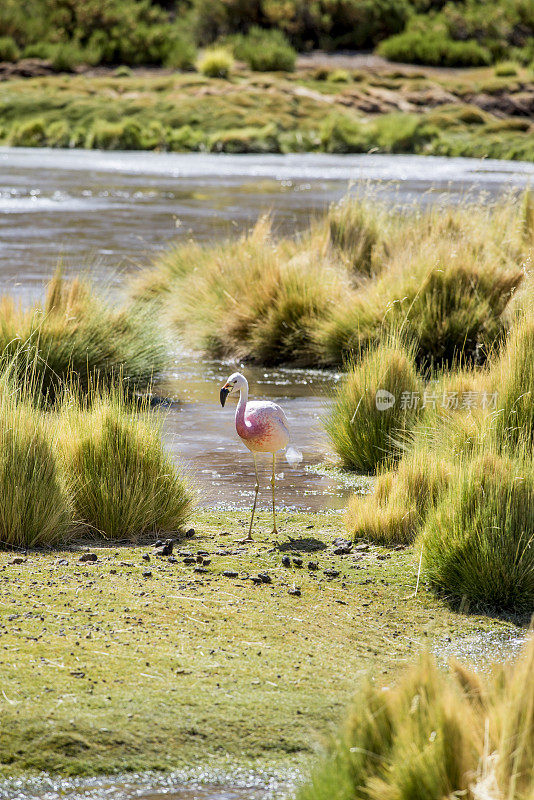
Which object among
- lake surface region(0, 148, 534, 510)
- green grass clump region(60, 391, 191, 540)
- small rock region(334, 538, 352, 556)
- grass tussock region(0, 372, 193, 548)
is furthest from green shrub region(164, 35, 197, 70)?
small rock region(334, 538, 352, 556)

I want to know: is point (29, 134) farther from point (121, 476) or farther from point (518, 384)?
point (121, 476)

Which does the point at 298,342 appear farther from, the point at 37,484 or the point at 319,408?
the point at 37,484

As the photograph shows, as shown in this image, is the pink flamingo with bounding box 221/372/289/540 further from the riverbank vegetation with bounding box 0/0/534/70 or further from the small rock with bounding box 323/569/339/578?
the riverbank vegetation with bounding box 0/0/534/70

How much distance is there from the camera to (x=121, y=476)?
5660 millimetres

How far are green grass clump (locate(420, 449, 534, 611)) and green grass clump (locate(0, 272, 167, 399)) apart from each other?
3.99m

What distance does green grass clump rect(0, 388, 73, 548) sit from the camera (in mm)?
5309

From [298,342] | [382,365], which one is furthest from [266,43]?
[382,365]

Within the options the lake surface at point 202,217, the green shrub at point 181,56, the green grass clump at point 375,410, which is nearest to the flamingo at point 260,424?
the lake surface at point 202,217

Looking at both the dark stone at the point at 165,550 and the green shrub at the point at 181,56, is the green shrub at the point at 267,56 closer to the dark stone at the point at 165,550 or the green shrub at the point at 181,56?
the green shrub at the point at 181,56

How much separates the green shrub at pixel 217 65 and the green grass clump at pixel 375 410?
36321 millimetres

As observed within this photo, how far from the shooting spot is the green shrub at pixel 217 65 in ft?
137

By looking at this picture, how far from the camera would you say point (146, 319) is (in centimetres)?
987

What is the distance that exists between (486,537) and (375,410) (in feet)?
8.06

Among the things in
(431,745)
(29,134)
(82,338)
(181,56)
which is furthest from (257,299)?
(181,56)
